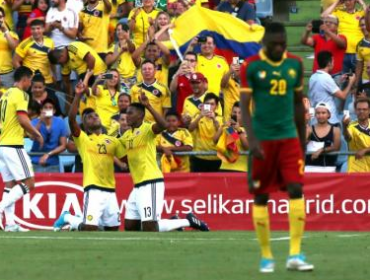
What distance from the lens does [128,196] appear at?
792 inches

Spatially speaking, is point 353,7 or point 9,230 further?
point 353,7

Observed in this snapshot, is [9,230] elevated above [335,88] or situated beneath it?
situated beneath

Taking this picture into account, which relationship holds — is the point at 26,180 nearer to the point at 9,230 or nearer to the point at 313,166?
the point at 9,230

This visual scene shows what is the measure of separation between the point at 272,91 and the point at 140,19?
11792 millimetres

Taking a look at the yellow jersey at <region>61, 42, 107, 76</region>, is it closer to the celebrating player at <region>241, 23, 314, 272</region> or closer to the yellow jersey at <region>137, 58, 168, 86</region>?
the yellow jersey at <region>137, 58, 168, 86</region>

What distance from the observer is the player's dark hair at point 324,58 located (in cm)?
2116

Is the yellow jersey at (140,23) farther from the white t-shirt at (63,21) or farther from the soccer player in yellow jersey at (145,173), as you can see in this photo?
the soccer player in yellow jersey at (145,173)

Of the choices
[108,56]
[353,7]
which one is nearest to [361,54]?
Answer: [353,7]

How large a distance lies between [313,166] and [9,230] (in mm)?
4996

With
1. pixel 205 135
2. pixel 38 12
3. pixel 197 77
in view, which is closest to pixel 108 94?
pixel 197 77

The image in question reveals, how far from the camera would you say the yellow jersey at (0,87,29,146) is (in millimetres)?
18016

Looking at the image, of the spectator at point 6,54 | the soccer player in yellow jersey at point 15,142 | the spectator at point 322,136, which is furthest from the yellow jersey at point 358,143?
the spectator at point 6,54

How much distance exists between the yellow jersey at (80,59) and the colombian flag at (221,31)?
4.57 feet

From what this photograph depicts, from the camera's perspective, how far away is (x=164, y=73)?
73.3 feet
